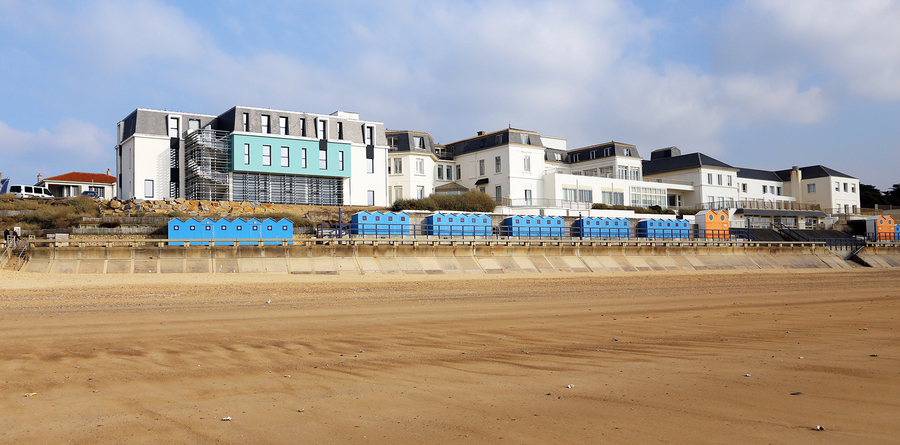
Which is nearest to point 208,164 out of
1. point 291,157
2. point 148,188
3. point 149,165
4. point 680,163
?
point 149,165

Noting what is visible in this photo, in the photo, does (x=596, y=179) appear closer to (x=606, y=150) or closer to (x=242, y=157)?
(x=606, y=150)

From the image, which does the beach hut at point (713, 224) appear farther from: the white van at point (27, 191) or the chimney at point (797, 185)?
the white van at point (27, 191)

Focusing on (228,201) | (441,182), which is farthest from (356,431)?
(441,182)

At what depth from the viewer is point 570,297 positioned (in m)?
21.8

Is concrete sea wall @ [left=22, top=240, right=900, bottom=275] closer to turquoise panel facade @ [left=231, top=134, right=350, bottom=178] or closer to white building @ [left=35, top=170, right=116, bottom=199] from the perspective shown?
turquoise panel facade @ [left=231, top=134, right=350, bottom=178]

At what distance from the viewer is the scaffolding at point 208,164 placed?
156 feet

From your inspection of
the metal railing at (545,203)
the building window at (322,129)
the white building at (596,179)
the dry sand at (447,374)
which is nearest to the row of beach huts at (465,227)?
the metal railing at (545,203)

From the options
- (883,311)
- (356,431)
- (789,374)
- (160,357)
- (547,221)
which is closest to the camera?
(356,431)

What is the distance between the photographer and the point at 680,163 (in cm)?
7431

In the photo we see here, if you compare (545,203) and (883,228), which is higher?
(545,203)

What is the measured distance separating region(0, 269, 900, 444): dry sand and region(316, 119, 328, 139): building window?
1472 inches

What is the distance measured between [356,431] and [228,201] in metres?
44.5

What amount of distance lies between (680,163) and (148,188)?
201ft

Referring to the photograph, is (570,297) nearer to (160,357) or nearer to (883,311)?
(883,311)
